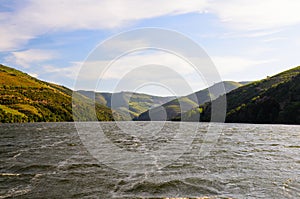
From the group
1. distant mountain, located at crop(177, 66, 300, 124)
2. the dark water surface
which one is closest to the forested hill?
distant mountain, located at crop(177, 66, 300, 124)

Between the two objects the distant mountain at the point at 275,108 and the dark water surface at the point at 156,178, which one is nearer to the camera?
the dark water surface at the point at 156,178

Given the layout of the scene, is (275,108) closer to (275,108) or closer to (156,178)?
(275,108)

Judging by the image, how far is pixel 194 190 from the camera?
68.1ft

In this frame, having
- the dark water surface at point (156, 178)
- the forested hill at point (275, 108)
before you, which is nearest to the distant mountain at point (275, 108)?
the forested hill at point (275, 108)

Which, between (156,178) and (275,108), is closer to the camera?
(156,178)

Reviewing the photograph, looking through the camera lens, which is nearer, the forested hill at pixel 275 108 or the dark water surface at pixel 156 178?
the dark water surface at pixel 156 178

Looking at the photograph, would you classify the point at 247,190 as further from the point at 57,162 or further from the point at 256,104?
the point at 256,104

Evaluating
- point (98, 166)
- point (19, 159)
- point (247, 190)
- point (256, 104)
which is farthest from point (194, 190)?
point (256, 104)

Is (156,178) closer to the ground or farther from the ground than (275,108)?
closer to the ground

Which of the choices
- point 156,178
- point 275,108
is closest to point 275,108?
point 275,108

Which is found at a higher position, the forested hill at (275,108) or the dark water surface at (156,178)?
the forested hill at (275,108)

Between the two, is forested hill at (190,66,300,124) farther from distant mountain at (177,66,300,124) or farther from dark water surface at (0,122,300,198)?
dark water surface at (0,122,300,198)

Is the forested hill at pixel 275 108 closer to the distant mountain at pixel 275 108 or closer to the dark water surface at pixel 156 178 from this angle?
the distant mountain at pixel 275 108

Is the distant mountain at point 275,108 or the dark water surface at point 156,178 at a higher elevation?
the distant mountain at point 275,108
